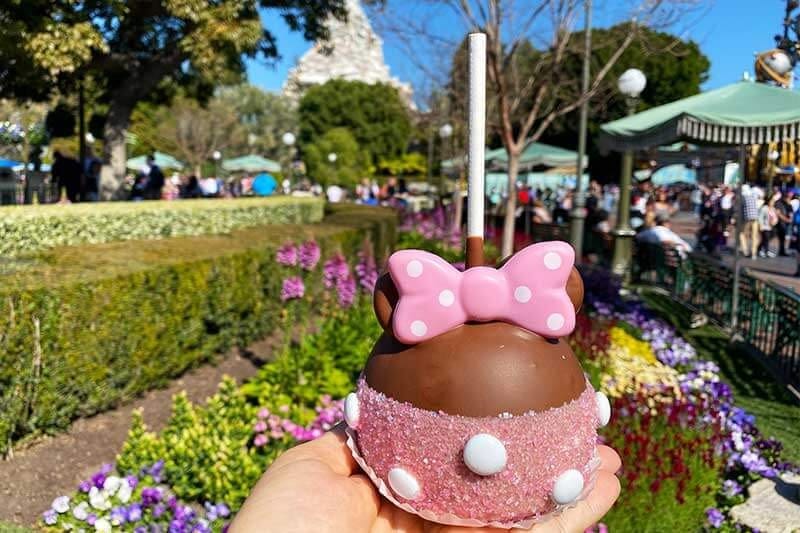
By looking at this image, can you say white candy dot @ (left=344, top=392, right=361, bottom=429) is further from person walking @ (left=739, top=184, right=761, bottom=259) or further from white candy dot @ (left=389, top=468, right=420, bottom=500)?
person walking @ (left=739, top=184, right=761, bottom=259)

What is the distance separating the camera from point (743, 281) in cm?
855

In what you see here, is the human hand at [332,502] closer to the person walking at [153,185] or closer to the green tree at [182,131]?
the person walking at [153,185]

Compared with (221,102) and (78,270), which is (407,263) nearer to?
(78,270)

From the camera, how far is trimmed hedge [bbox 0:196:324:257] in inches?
297

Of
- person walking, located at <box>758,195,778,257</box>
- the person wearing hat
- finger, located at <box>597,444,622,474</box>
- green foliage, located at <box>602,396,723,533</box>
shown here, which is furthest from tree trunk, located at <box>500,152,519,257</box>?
person walking, located at <box>758,195,778,257</box>

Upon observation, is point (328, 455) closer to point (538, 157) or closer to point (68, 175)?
point (68, 175)

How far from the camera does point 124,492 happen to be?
133 inches

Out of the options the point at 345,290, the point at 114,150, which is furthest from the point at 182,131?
the point at 345,290

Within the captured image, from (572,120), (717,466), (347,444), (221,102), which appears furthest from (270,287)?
(221,102)

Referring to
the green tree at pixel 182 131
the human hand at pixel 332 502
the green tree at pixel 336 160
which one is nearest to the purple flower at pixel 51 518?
the human hand at pixel 332 502

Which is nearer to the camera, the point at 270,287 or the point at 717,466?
the point at 717,466

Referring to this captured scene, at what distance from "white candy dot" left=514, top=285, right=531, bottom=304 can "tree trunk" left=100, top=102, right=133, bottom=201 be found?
47.6 feet

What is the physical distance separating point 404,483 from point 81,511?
89.2 inches

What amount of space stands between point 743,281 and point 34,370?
7663mm
